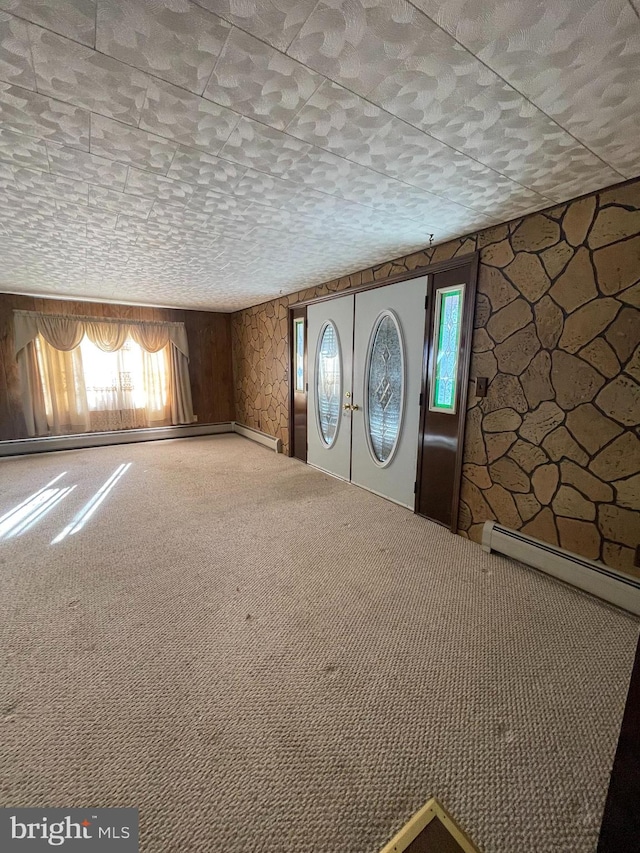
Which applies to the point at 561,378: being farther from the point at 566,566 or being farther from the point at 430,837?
the point at 430,837

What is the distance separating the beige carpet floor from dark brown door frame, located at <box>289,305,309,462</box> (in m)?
2.21

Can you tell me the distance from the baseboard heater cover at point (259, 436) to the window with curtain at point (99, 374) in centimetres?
89

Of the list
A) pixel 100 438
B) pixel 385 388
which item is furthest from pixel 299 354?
pixel 100 438

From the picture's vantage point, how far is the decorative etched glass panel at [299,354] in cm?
468

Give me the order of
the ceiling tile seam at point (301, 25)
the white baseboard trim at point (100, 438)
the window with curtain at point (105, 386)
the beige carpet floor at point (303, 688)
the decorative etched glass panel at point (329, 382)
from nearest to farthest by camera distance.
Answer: the ceiling tile seam at point (301, 25) → the beige carpet floor at point (303, 688) → the decorative etched glass panel at point (329, 382) → the white baseboard trim at point (100, 438) → the window with curtain at point (105, 386)

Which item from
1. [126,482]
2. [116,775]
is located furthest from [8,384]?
[116,775]

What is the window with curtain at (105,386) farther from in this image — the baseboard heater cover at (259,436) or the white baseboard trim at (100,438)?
the baseboard heater cover at (259,436)

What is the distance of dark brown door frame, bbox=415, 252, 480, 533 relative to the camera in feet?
8.57

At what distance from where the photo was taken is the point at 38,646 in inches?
67.6

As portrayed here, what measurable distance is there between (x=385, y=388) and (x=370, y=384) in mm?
225

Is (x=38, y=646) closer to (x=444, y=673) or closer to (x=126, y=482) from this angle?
(x=444, y=673)

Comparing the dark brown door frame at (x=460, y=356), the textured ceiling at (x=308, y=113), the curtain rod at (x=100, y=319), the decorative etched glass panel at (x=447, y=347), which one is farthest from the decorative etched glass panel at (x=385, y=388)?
the curtain rod at (x=100, y=319)

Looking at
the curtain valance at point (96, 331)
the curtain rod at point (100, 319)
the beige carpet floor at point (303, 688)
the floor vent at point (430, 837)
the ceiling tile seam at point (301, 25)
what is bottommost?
the beige carpet floor at point (303, 688)

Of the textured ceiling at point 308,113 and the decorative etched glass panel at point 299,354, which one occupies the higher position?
the textured ceiling at point 308,113
